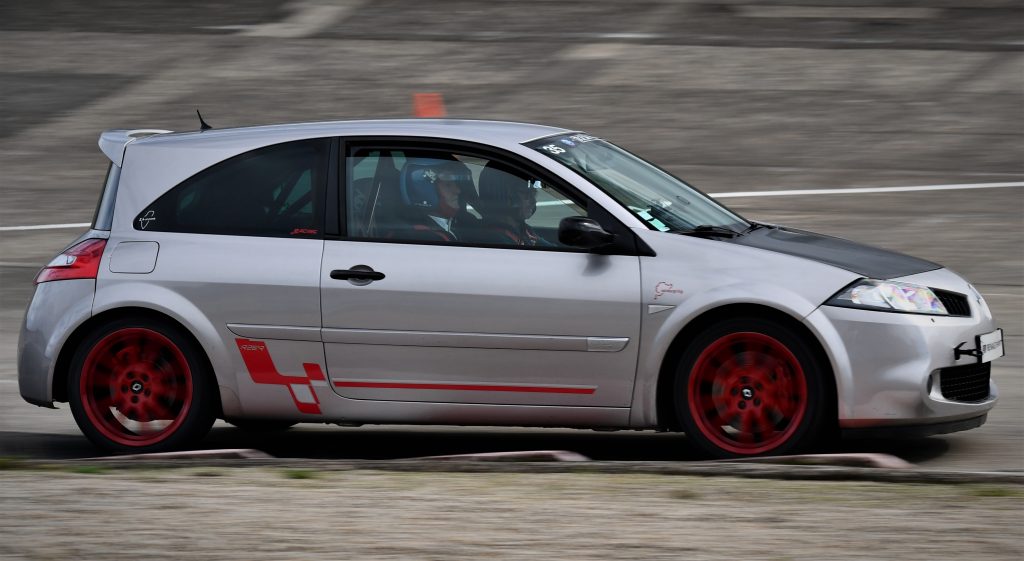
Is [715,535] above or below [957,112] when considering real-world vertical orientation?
below

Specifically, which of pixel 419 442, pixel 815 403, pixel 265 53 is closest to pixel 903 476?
pixel 815 403

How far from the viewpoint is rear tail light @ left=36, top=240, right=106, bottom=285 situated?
22.0ft

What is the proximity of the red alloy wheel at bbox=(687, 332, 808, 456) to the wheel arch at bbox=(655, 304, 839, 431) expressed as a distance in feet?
0.31

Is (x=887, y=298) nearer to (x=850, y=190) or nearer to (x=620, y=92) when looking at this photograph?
(x=850, y=190)

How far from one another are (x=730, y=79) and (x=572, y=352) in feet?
39.1

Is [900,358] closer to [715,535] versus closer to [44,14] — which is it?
[715,535]

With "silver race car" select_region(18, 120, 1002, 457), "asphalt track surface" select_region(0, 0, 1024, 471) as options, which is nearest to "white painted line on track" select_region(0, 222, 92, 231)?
"asphalt track surface" select_region(0, 0, 1024, 471)

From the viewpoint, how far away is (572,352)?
622 cm

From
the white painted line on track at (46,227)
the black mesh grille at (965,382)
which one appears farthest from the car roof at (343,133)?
the white painted line on track at (46,227)

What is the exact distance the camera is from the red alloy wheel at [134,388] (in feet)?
21.9

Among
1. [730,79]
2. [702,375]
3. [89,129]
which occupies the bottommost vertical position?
[702,375]

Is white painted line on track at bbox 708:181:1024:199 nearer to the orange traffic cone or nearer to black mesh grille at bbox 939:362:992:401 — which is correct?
the orange traffic cone

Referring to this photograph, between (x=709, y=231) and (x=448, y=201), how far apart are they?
3.81 ft

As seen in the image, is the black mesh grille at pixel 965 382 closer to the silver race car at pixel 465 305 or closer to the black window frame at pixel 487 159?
the silver race car at pixel 465 305
